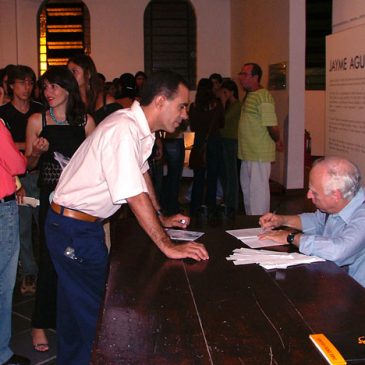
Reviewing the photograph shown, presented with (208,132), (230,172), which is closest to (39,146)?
(208,132)

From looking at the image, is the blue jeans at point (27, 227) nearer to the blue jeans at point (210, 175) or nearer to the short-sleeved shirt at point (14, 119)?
the short-sleeved shirt at point (14, 119)

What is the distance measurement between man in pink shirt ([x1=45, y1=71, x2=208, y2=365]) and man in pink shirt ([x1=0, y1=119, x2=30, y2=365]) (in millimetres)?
285

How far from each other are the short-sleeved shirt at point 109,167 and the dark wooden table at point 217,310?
0.86ft

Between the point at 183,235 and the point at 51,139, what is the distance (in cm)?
92

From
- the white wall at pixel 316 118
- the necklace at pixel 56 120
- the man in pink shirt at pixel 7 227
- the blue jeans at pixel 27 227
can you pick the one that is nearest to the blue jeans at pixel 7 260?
the man in pink shirt at pixel 7 227

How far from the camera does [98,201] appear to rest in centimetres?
242

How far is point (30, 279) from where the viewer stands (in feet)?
13.9

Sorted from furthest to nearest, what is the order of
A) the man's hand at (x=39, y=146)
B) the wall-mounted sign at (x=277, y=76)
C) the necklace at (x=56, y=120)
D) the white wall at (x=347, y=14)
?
1. the wall-mounted sign at (x=277, y=76)
2. the white wall at (x=347, y=14)
3. the necklace at (x=56, y=120)
4. the man's hand at (x=39, y=146)

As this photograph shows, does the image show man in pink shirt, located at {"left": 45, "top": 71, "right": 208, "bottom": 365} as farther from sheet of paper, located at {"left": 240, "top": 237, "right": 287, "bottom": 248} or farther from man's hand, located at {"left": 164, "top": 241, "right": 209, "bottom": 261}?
sheet of paper, located at {"left": 240, "top": 237, "right": 287, "bottom": 248}

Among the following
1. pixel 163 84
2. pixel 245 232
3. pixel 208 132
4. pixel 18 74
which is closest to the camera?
pixel 163 84

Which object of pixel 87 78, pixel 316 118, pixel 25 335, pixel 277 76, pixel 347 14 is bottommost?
pixel 25 335

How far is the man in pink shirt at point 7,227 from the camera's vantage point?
2.69 m

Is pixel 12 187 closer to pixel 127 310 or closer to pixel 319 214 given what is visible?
pixel 127 310

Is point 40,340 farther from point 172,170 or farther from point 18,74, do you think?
point 172,170
